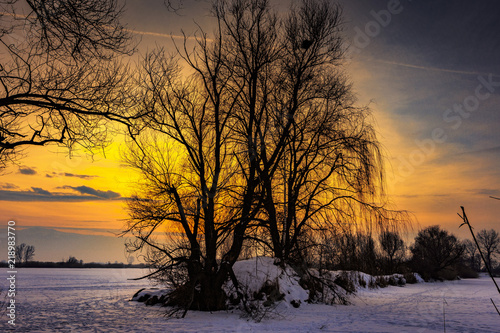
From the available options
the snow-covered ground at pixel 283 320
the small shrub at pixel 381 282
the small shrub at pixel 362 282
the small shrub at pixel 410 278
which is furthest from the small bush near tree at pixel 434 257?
the snow-covered ground at pixel 283 320

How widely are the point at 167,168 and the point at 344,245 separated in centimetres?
765

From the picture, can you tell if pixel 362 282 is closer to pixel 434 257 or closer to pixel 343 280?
pixel 343 280

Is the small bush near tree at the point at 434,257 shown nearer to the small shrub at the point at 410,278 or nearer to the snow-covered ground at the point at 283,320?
the small shrub at the point at 410,278

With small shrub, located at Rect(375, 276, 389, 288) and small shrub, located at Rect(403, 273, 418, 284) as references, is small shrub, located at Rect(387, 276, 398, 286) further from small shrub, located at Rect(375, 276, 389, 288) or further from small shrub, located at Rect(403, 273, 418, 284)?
small shrub, located at Rect(403, 273, 418, 284)

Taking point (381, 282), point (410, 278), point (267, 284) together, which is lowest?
point (410, 278)

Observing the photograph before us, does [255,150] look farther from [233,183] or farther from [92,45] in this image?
[92,45]

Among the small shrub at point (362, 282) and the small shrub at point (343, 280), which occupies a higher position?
the small shrub at point (343, 280)

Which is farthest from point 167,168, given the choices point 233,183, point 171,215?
point 233,183

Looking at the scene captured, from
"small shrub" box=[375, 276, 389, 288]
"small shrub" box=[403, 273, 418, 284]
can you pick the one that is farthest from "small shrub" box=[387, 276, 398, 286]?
"small shrub" box=[403, 273, 418, 284]

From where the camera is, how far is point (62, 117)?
24.9 feet

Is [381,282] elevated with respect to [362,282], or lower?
lower

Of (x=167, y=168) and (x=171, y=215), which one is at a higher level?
(x=167, y=168)

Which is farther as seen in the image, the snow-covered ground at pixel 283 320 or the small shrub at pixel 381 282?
the small shrub at pixel 381 282

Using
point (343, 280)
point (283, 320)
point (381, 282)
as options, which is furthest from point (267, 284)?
point (381, 282)
